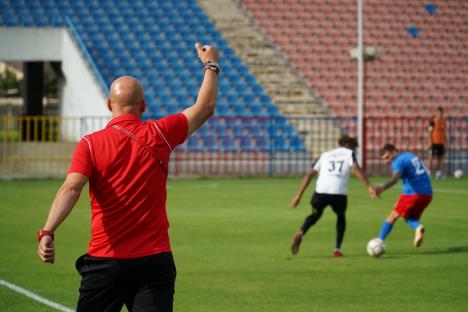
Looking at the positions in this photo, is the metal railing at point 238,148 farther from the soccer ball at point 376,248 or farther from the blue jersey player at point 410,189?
the soccer ball at point 376,248

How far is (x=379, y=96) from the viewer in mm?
37188

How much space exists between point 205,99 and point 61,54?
29.2 meters

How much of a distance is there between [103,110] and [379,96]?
10.6 metres

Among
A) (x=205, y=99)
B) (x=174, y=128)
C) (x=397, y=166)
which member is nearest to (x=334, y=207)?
(x=397, y=166)

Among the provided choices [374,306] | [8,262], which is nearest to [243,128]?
[8,262]

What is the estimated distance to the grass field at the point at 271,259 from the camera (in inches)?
401

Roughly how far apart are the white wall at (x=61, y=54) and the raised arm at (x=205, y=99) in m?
26.9

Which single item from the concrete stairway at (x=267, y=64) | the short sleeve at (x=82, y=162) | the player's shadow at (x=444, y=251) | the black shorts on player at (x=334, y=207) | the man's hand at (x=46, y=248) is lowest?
the player's shadow at (x=444, y=251)

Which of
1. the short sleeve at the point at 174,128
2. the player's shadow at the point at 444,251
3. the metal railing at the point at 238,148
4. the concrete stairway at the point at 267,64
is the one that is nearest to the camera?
the short sleeve at the point at 174,128

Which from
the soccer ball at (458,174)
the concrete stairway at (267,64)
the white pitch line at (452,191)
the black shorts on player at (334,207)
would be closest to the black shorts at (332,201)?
the black shorts on player at (334,207)

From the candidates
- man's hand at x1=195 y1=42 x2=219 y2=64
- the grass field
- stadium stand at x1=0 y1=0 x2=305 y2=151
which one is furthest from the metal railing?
man's hand at x1=195 y1=42 x2=219 y2=64

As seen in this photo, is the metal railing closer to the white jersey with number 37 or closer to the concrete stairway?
the concrete stairway

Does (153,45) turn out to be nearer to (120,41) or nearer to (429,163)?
(120,41)

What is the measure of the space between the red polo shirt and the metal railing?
24.4 metres
